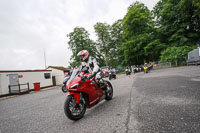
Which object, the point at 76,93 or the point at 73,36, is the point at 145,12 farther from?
the point at 76,93

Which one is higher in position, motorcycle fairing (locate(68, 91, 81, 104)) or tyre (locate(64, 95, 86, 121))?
motorcycle fairing (locate(68, 91, 81, 104))

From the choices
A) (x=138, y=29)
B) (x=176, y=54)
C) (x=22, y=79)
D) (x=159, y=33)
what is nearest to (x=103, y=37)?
(x=138, y=29)

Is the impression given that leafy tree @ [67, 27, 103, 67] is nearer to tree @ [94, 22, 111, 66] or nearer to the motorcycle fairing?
tree @ [94, 22, 111, 66]

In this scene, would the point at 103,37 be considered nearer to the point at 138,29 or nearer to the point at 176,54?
the point at 138,29

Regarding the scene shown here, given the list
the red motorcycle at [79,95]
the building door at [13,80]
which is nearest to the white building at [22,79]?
the building door at [13,80]

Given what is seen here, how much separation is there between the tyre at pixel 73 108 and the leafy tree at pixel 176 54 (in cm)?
2376

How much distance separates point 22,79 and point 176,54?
28292 millimetres

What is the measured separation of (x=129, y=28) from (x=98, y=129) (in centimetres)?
2926

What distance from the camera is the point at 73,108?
2.65m

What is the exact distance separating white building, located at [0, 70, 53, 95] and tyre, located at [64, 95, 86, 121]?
14550 mm

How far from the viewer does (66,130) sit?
212cm

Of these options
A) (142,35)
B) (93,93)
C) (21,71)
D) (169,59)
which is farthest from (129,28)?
(93,93)

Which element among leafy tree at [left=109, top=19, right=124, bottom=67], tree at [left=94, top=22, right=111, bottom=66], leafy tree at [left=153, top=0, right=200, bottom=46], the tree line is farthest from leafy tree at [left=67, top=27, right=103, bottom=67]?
leafy tree at [left=153, top=0, right=200, bottom=46]

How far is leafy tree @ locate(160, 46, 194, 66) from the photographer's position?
19877 millimetres
